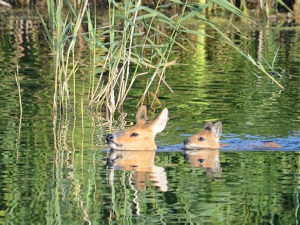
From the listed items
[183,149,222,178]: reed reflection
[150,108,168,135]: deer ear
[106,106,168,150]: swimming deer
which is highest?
[150,108,168,135]: deer ear

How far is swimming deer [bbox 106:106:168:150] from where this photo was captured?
8109 mm

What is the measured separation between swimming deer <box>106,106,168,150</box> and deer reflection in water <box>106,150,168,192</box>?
2.8 inches

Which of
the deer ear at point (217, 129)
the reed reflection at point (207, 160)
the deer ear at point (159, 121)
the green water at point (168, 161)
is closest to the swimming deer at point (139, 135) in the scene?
the deer ear at point (159, 121)

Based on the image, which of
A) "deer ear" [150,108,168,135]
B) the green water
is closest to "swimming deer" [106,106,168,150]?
"deer ear" [150,108,168,135]

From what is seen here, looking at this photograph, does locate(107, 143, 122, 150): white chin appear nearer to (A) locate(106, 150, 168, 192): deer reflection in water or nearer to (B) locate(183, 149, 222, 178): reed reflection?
(A) locate(106, 150, 168, 192): deer reflection in water

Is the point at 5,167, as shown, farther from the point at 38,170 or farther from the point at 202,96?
the point at 202,96

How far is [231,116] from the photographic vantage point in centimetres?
1048

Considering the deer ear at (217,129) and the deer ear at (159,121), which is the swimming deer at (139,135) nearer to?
the deer ear at (159,121)

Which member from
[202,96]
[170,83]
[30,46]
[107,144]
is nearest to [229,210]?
[107,144]

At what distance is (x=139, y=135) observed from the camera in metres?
8.24

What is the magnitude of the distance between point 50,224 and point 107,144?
2963 millimetres

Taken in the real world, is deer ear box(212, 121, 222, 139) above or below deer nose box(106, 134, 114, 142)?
below

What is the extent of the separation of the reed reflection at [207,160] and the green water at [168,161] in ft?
0.07

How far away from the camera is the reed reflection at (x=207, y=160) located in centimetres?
734
